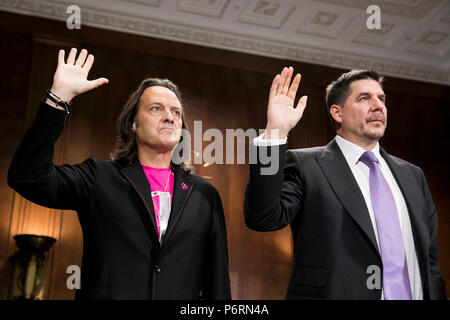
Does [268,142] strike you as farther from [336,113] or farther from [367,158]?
[336,113]

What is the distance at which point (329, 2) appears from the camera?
6.94 m

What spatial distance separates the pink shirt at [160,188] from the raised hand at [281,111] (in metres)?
0.57

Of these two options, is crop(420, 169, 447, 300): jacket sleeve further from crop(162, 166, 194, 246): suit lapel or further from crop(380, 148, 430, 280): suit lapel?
crop(162, 166, 194, 246): suit lapel

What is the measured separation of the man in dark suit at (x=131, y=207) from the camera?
2076mm

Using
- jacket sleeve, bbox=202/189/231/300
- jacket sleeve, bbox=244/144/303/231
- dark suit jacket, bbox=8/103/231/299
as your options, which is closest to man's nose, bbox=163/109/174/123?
dark suit jacket, bbox=8/103/231/299

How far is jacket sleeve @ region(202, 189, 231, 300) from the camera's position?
2.26 m

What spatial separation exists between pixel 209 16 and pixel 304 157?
5.14 metres

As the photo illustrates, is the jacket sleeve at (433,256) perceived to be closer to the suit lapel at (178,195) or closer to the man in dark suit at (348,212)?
the man in dark suit at (348,212)

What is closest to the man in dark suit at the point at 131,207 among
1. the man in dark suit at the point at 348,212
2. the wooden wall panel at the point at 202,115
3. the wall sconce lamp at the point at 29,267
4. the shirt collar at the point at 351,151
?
the man in dark suit at the point at 348,212

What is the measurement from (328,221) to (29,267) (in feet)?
14.8

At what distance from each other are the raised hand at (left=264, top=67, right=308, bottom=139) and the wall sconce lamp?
14.3 feet

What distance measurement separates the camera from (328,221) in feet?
7.12

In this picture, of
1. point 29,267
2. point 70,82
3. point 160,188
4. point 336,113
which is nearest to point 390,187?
point 336,113

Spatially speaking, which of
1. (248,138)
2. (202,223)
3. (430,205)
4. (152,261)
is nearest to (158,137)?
(202,223)
